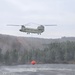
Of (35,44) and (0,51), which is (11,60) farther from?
(35,44)

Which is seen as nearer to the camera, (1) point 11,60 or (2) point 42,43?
(1) point 11,60

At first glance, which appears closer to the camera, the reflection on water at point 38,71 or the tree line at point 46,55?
the reflection on water at point 38,71

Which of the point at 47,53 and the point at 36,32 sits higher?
the point at 36,32

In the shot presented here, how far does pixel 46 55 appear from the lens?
121562mm

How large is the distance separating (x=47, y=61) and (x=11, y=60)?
15717 mm

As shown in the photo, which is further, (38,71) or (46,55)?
(46,55)

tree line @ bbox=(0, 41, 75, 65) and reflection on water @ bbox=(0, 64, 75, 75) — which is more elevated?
reflection on water @ bbox=(0, 64, 75, 75)

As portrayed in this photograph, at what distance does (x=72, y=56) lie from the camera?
124188 millimetres

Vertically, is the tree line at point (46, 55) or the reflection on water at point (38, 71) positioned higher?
the reflection on water at point (38, 71)

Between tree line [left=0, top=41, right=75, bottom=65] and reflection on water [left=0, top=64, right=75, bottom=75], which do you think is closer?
reflection on water [left=0, top=64, right=75, bottom=75]

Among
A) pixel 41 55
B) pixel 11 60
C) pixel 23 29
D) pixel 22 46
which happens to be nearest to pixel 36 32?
pixel 23 29

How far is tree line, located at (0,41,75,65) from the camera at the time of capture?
114 metres

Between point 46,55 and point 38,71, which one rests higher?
point 38,71

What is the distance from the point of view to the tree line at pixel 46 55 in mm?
113738
